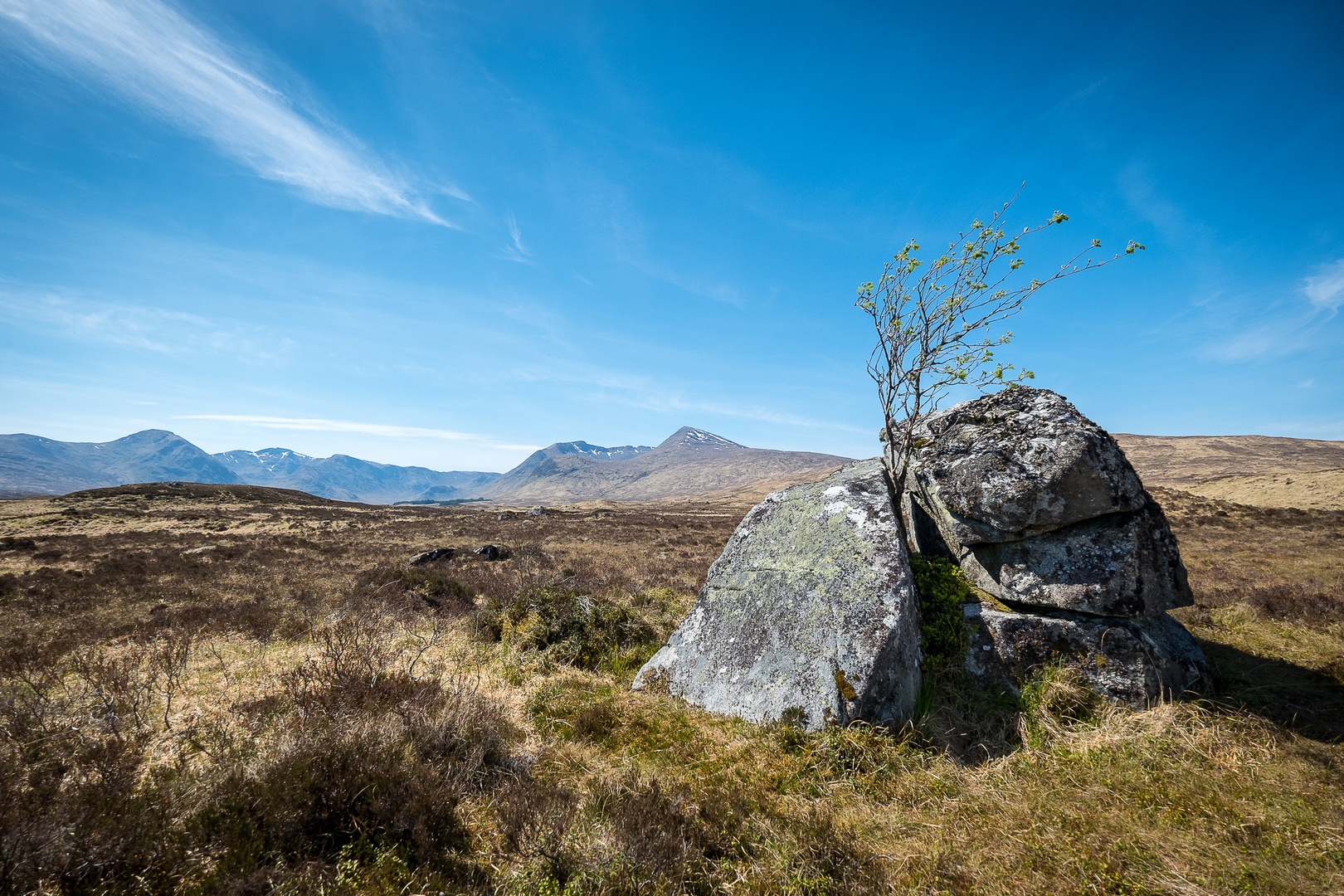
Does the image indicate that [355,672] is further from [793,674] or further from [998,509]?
[998,509]

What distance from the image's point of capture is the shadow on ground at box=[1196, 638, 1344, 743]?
569cm

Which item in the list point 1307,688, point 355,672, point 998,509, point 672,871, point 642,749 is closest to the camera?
point 672,871

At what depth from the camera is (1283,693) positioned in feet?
21.3

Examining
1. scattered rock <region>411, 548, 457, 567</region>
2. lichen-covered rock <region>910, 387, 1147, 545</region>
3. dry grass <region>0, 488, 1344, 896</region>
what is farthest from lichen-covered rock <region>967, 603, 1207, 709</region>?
scattered rock <region>411, 548, 457, 567</region>

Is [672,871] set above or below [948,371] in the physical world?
below

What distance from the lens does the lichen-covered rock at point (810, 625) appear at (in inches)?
228

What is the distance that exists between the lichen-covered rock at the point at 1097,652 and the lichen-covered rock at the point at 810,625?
1.00m

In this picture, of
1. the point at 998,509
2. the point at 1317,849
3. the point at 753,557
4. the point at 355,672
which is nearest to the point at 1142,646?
the point at 998,509

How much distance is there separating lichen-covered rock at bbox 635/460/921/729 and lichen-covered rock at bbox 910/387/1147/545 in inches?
42.4

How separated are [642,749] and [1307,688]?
8.89 metres

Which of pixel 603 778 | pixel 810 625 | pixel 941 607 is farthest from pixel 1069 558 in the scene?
pixel 603 778

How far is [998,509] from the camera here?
7.00 m

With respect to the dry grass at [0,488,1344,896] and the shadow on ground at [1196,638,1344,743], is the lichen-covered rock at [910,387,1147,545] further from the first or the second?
the shadow on ground at [1196,638,1344,743]

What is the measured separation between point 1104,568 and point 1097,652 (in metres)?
1.09
